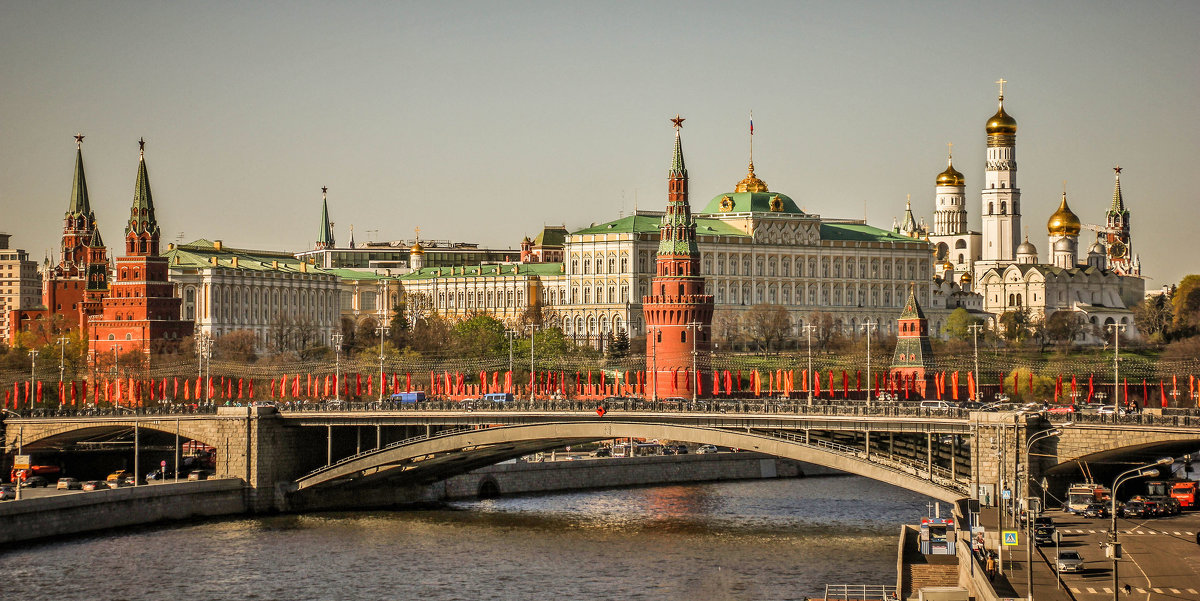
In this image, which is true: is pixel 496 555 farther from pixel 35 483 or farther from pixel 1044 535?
pixel 35 483

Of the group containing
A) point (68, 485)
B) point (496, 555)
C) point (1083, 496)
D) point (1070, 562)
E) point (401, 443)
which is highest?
point (401, 443)

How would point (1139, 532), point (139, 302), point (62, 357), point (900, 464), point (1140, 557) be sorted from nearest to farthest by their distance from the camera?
1. point (1140, 557)
2. point (1139, 532)
3. point (900, 464)
4. point (62, 357)
5. point (139, 302)

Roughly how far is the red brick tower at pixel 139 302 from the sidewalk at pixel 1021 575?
4880 inches

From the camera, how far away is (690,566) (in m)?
82.7

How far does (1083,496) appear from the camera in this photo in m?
84.6

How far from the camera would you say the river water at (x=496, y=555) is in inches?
3039

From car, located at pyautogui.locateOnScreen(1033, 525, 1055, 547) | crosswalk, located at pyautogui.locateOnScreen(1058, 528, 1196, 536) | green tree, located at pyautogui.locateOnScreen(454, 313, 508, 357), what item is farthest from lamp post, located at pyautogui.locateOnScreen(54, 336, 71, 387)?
car, located at pyautogui.locateOnScreen(1033, 525, 1055, 547)

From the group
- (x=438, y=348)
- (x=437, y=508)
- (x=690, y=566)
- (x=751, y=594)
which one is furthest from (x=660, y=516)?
(x=438, y=348)

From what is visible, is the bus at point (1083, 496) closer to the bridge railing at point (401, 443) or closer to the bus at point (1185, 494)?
the bus at point (1185, 494)

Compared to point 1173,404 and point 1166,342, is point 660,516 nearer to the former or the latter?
point 1173,404

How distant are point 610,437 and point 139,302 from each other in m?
100

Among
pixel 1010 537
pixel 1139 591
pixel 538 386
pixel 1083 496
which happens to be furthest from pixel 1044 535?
pixel 538 386

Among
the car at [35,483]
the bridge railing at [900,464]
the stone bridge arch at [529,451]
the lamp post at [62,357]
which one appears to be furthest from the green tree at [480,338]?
the bridge railing at [900,464]

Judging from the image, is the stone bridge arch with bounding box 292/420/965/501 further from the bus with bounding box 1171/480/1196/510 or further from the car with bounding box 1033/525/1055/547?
the bus with bounding box 1171/480/1196/510
